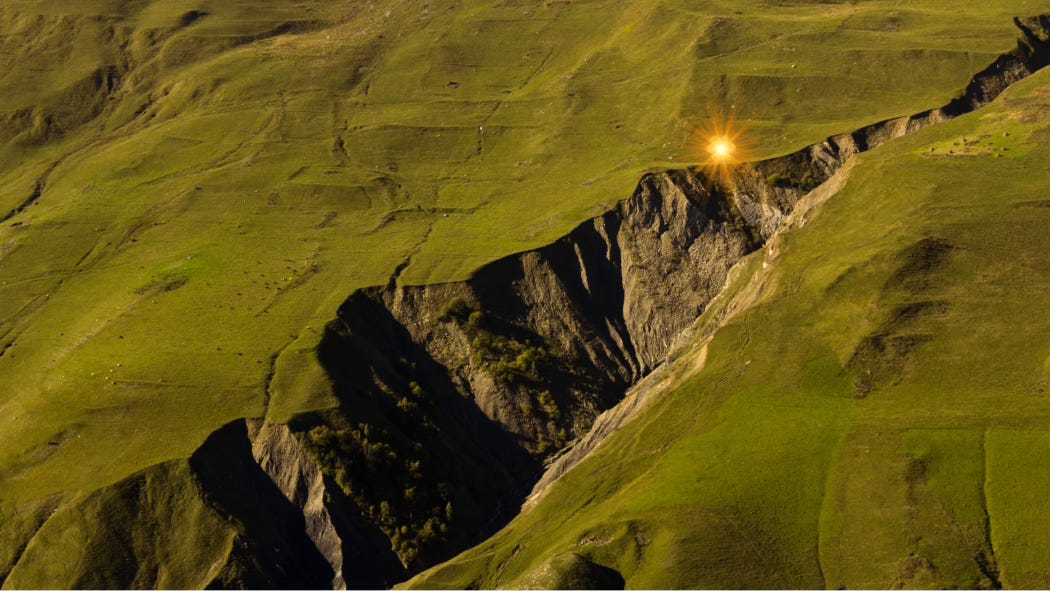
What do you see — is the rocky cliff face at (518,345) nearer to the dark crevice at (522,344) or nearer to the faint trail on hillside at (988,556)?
the dark crevice at (522,344)

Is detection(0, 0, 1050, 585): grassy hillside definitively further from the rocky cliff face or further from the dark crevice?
the rocky cliff face

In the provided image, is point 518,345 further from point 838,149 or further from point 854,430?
point 838,149

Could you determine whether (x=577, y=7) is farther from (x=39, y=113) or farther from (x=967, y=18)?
(x=39, y=113)

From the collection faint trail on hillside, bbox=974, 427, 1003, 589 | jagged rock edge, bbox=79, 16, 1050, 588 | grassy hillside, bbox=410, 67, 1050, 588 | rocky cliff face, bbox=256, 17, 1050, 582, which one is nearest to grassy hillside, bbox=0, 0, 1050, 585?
grassy hillside, bbox=410, 67, 1050, 588

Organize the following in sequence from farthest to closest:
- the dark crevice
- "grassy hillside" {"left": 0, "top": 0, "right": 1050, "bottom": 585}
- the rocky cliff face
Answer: "grassy hillside" {"left": 0, "top": 0, "right": 1050, "bottom": 585} < the rocky cliff face < the dark crevice

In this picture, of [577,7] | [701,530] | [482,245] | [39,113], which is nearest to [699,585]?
[701,530]

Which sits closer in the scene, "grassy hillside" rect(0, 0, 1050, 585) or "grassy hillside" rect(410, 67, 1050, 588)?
"grassy hillside" rect(410, 67, 1050, 588)
